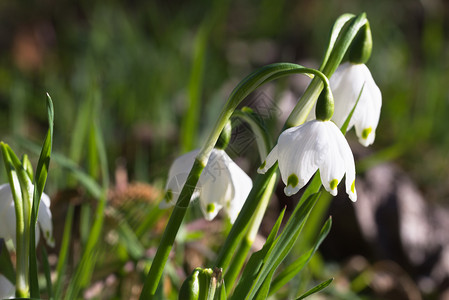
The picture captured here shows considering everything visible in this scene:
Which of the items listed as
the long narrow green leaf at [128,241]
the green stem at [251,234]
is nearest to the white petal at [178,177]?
the green stem at [251,234]

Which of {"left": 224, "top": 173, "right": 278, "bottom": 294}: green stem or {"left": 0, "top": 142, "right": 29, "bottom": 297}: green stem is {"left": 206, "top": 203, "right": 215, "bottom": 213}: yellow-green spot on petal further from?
{"left": 0, "top": 142, "right": 29, "bottom": 297}: green stem

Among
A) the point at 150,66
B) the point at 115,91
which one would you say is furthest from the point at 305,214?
the point at 150,66

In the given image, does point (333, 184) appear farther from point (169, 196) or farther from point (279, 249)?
point (169, 196)

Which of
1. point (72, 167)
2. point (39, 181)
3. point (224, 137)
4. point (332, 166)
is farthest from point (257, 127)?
point (72, 167)

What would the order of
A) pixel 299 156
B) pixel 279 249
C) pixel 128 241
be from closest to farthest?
1. pixel 299 156
2. pixel 279 249
3. pixel 128 241

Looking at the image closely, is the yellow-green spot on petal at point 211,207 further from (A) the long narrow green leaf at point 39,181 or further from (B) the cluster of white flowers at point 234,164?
(A) the long narrow green leaf at point 39,181
